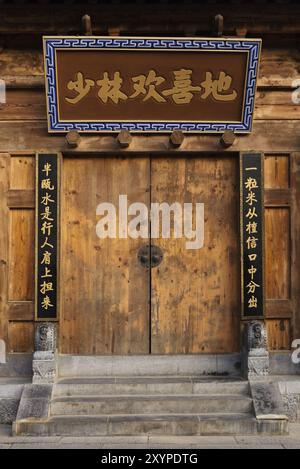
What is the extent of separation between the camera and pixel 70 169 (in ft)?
25.3

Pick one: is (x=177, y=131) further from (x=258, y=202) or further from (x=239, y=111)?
(x=258, y=202)

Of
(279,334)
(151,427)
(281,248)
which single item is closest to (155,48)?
(281,248)

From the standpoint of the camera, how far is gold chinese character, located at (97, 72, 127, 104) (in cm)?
728

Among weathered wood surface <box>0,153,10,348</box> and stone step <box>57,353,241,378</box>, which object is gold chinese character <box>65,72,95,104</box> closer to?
weathered wood surface <box>0,153,10,348</box>

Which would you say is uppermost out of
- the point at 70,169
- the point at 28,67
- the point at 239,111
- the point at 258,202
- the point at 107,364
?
the point at 28,67

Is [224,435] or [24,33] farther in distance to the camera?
[24,33]

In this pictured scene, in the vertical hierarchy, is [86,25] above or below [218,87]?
above

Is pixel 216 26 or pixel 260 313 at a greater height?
pixel 216 26

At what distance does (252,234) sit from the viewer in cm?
745

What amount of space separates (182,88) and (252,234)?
2.08m

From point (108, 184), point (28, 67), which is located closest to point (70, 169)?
point (108, 184)

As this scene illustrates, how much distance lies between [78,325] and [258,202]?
9.37 feet

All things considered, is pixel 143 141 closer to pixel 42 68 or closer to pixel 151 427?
pixel 42 68

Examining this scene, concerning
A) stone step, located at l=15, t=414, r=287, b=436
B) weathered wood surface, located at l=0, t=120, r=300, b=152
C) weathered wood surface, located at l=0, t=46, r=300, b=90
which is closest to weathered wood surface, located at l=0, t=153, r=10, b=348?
weathered wood surface, located at l=0, t=120, r=300, b=152
